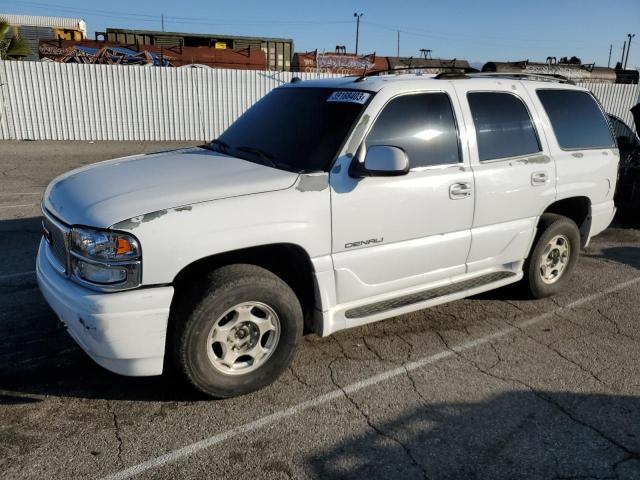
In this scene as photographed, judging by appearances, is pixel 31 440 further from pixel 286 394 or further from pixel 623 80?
pixel 623 80

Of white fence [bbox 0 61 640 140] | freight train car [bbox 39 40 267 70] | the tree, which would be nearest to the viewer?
white fence [bbox 0 61 640 140]

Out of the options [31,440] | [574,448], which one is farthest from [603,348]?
[31,440]

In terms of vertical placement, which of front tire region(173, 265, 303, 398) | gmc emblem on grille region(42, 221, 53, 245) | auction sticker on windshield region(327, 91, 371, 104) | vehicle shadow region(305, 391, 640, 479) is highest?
auction sticker on windshield region(327, 91, 371, 104)

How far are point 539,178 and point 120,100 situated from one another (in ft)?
50.3

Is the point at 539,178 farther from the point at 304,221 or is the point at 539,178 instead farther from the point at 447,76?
the point at 304,221

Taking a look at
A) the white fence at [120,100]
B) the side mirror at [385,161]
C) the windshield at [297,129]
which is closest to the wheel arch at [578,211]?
the side mirror at [385,161]

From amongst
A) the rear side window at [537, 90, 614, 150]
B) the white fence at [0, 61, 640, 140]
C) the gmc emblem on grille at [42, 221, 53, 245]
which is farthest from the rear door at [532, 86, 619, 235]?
the white fence at [0, 61, 640, 140]

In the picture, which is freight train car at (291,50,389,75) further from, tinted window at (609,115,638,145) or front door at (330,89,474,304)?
front door at (330,89,474,304)

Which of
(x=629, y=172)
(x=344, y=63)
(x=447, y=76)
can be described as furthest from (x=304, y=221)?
(x=344, y=63)

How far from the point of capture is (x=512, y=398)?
343 centimetres

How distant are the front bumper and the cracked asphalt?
1.32 feet

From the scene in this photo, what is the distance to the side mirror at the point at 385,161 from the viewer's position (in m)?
3.35

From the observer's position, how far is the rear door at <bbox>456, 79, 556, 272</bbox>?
4.14 metres

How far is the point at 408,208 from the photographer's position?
146 inches
